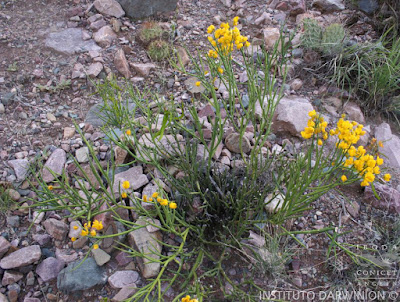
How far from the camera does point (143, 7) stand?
3973 mm

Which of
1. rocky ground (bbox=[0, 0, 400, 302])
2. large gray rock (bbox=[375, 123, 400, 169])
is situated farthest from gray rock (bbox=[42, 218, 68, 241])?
large gray rock (bbox=[375, 123, 400, 169])

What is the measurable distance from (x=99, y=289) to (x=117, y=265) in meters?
0.17

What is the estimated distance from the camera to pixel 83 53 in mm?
3566

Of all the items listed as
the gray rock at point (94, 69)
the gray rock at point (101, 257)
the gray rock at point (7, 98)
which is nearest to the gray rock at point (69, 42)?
the gray rock at point (94, 69)

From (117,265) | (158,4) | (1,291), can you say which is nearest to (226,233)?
(117,265)

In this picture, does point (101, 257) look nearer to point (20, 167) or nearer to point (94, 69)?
point (20, 167)

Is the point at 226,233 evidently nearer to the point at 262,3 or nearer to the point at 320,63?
the point at 320,63

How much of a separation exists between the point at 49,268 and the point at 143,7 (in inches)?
117

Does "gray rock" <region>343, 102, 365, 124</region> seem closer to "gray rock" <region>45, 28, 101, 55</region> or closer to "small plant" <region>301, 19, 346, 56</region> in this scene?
"small plant" <region>301, 19, 346, 56</region>

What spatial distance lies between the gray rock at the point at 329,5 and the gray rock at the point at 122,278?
144 inches

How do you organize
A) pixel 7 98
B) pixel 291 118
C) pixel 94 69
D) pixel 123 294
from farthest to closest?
1. pixel 94 69
2. pixel 7 98
3. pixel 291 118
4. pixel 123 294

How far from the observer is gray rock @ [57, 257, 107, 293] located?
6.85ft

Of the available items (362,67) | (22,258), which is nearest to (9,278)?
(22,258)

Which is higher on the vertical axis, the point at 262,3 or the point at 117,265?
the point at 262,3
